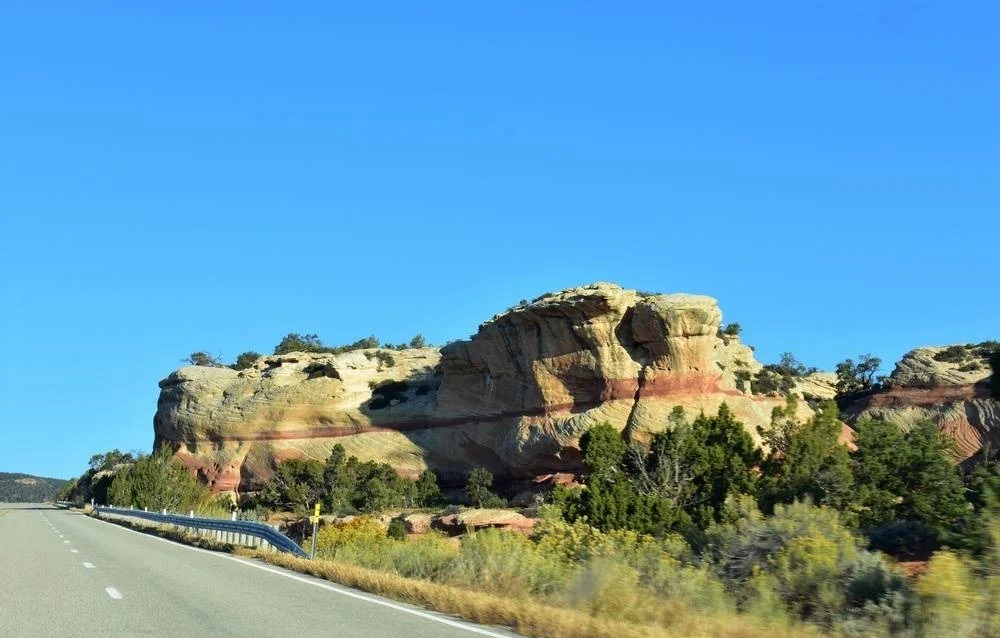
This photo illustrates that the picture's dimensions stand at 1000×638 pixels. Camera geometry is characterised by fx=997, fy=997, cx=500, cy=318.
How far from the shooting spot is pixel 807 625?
35.2ft

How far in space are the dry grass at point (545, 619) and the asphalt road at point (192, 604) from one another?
361mm

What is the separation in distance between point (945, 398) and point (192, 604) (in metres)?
71.9

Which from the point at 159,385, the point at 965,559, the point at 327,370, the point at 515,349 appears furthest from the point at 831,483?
the point at 159,385

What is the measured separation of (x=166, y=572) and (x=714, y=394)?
174ft

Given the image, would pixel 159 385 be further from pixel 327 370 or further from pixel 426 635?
pixel 426 635

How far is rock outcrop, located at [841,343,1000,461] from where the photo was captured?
6944cm

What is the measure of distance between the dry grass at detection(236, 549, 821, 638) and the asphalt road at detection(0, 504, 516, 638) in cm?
36

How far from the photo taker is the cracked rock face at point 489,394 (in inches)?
2692

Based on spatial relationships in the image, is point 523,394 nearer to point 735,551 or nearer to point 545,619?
point 735,551

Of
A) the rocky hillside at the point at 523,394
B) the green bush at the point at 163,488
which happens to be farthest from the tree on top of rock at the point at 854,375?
the green bush at the point at 163,488

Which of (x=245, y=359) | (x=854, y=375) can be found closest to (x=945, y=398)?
(x=854, y=375)

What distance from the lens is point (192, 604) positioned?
538 inches

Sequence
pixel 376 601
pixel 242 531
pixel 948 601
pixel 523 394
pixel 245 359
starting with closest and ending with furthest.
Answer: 1. pixel 948 601
2. pixel 376 601
3. pixel 242 531
4. pixel 523 394
5. pixel 245 359

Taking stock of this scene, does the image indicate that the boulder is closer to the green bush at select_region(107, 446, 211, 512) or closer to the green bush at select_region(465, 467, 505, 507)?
the green bush at select_region(465, 467, 505, 507)
